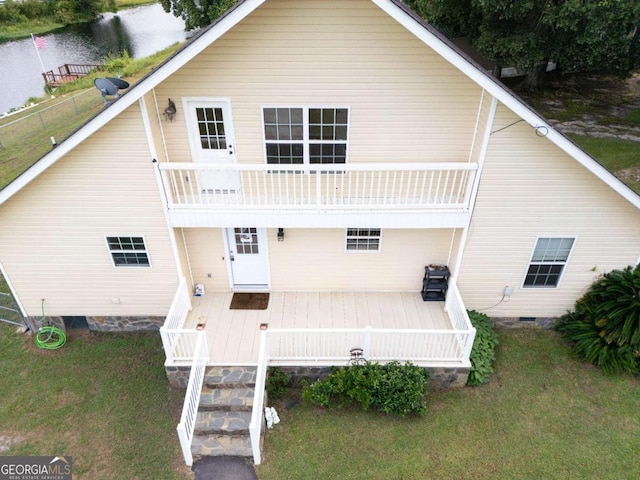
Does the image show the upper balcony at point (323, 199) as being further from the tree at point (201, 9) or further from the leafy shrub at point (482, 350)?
the tree at point (201, 9)

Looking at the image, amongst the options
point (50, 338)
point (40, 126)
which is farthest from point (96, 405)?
point (40, 126)

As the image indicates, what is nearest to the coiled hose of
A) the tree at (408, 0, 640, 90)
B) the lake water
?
the tree at (408, 0, 640, 90)

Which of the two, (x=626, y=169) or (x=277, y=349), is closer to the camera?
(x=277, y=349)

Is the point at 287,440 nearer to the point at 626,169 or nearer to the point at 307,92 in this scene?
the point at 307,92

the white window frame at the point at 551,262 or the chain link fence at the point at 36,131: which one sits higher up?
the white window frame at the point at 551,262

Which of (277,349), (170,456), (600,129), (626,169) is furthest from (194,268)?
(600,129)

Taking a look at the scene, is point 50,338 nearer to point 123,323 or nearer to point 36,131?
point 123,323

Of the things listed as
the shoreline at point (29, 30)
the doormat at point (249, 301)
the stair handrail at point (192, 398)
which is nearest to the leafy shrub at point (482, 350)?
the doormat at point (249, 301)
